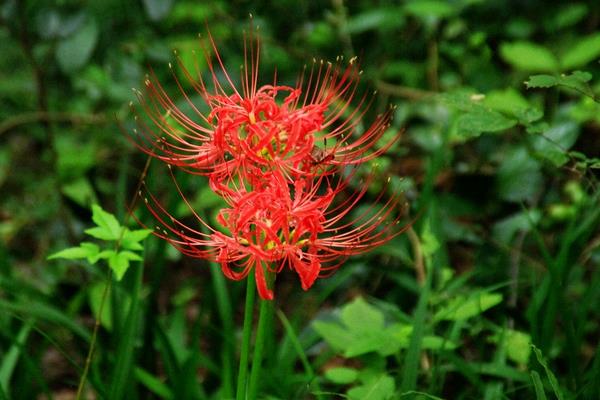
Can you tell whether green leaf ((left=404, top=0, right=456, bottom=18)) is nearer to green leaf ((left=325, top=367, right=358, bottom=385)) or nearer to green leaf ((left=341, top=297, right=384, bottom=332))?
green leaf ((left=341, top=297, right=384, bottom=332))

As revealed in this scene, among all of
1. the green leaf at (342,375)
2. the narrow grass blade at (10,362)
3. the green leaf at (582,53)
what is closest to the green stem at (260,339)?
the green leaf at (342,375)

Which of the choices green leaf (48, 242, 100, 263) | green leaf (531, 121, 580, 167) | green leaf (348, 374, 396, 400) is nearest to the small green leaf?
green leaf (48, 242, 100, 263)

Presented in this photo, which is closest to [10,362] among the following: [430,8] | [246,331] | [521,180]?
[246,331]

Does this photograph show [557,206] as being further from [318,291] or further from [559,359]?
[318,291]

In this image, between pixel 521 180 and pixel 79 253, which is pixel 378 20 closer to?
pixel 521 180

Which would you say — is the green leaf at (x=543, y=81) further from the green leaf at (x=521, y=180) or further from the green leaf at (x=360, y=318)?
the green leaf at (x=521, y=180)

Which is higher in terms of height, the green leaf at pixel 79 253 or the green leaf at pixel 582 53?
the green leaf at pixel 582 53
